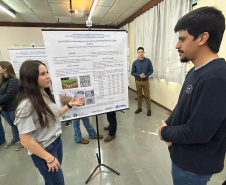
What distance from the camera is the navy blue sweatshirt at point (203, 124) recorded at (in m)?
0.58

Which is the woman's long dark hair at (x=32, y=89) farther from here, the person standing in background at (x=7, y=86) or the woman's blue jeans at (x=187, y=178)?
the person standing in background at (x=7, y=86)

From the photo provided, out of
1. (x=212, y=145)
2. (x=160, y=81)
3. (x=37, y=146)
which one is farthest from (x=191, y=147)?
(x=160, y=81)

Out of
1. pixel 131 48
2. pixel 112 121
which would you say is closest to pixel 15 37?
pixel 131 48

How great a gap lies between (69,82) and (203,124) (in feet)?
3.49

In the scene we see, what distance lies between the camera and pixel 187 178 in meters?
0.81

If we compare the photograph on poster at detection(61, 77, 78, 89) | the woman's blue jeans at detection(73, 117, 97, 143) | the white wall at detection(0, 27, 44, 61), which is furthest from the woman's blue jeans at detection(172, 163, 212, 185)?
the white wall at detection(0, 27, 44, 61)

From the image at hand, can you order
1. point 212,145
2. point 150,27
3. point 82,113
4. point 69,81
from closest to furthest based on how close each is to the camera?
1. point 212,145
2. point 69,81
3. point 82,113
4. point 150,27

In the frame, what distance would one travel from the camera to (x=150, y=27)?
12.2ft

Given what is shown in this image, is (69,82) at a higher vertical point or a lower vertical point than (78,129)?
higher

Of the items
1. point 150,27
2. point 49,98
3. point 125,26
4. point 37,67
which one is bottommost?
point 49,98

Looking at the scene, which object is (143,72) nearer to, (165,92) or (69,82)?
(165,92)

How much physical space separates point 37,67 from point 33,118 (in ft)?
1.15

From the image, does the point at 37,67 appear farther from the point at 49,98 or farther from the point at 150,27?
the point at 150,27

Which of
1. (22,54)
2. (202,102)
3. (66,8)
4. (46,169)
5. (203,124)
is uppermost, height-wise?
(66,8)
